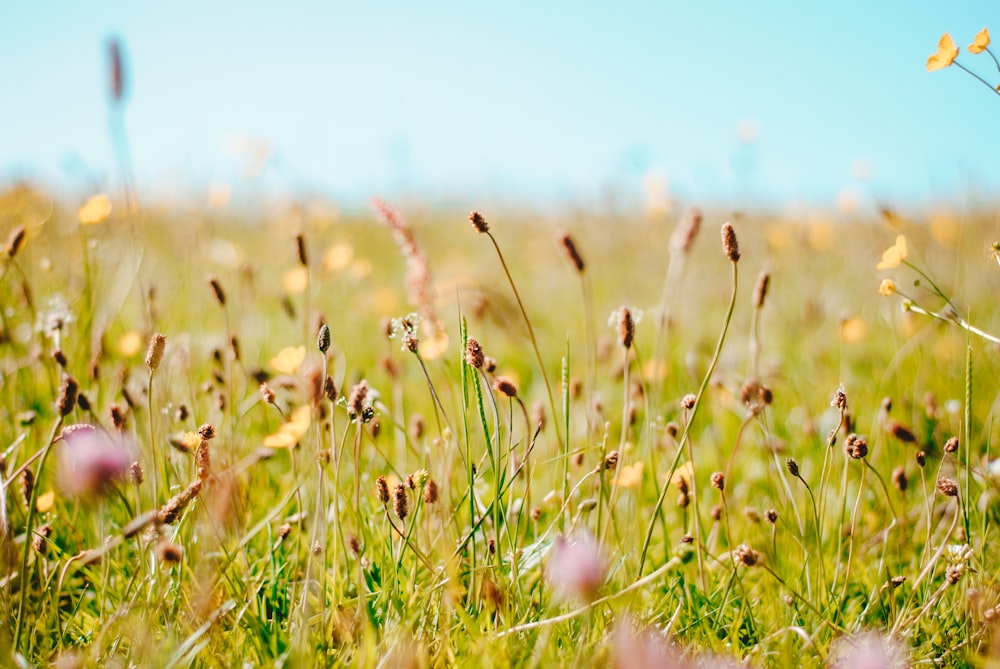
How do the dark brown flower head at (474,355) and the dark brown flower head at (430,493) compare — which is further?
the dark brown flower head at (430,493)

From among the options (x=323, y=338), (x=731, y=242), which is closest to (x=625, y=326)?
(x=731, y=242)

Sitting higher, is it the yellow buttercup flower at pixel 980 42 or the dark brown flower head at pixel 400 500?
the yellow buttercup flower at pixel 980 42

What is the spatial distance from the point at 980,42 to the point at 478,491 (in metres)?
1.33

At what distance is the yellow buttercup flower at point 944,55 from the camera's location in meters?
1.35

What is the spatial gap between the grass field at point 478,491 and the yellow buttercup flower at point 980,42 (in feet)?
1.23

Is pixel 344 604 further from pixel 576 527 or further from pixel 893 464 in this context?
pixel 893 464

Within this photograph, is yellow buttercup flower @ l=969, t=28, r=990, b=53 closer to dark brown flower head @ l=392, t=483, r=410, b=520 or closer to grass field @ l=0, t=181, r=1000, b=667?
grass field @ l=0, t=181, r=1000, b=667

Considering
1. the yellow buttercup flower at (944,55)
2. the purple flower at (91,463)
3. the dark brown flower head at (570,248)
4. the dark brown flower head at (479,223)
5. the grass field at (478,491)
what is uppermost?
the yellow buttercup flower at (944,55)

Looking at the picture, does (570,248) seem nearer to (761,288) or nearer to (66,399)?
(761,288)

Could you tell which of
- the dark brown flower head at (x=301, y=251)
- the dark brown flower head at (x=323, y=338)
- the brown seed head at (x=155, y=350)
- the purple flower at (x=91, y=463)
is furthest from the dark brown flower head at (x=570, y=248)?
the purple flower at (x=91, y=463)

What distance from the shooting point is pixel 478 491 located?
61.7 inches

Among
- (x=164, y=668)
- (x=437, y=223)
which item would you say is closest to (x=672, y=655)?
(x=164, y=668)

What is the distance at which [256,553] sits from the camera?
5.06ft

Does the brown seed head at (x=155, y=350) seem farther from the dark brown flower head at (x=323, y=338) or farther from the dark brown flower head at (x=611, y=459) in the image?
the dark brown flower head at (x=611, y=459)
